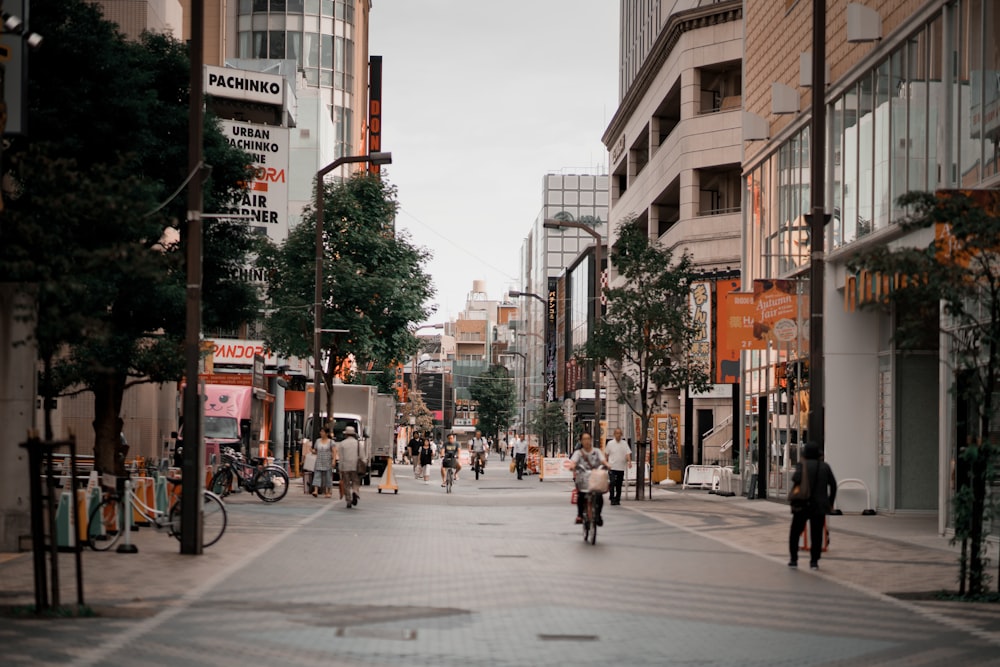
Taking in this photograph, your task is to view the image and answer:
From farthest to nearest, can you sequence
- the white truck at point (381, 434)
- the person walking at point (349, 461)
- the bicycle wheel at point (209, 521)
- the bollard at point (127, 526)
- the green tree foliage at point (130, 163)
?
the white truck at point (381, 434) → the person walking at point (349, 461) → the green tree foliage at point (130, 163) → the bicycle wheel at point (209, 521) → the bollard at point (127, 526)

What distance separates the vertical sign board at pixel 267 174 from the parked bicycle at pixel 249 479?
37.2 feet

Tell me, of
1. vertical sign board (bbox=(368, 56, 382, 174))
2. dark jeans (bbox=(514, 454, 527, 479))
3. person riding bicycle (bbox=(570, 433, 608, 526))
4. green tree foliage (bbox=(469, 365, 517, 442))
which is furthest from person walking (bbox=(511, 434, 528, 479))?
green tree foliage (bbox=(469, 365, 517, 442))

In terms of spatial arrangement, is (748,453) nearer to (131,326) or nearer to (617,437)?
(617,437)

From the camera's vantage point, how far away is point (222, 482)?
3553 centimetres

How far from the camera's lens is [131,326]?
2870 cm

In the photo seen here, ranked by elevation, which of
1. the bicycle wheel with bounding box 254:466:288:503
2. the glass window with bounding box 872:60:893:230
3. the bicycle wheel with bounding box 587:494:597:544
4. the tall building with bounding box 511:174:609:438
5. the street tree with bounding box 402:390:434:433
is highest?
the tall building with bounding box 511:174:609:438

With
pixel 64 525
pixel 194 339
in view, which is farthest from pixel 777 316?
pixel 64 525

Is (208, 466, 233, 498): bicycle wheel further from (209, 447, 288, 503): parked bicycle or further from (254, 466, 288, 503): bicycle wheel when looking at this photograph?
(254, 466, 288, 503): bicycle wheel

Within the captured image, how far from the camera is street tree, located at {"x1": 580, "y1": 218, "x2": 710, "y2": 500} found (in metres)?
40.5

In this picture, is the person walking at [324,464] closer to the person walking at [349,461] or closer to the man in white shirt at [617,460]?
the person walking at [349,461]

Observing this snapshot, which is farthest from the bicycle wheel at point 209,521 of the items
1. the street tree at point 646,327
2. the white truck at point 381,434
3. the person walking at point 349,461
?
the white truck at point 381,434

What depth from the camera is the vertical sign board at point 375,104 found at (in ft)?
330

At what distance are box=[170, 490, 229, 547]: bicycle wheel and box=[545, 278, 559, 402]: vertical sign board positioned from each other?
335 feet

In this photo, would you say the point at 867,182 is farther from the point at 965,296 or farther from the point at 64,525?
the point at 64,525
